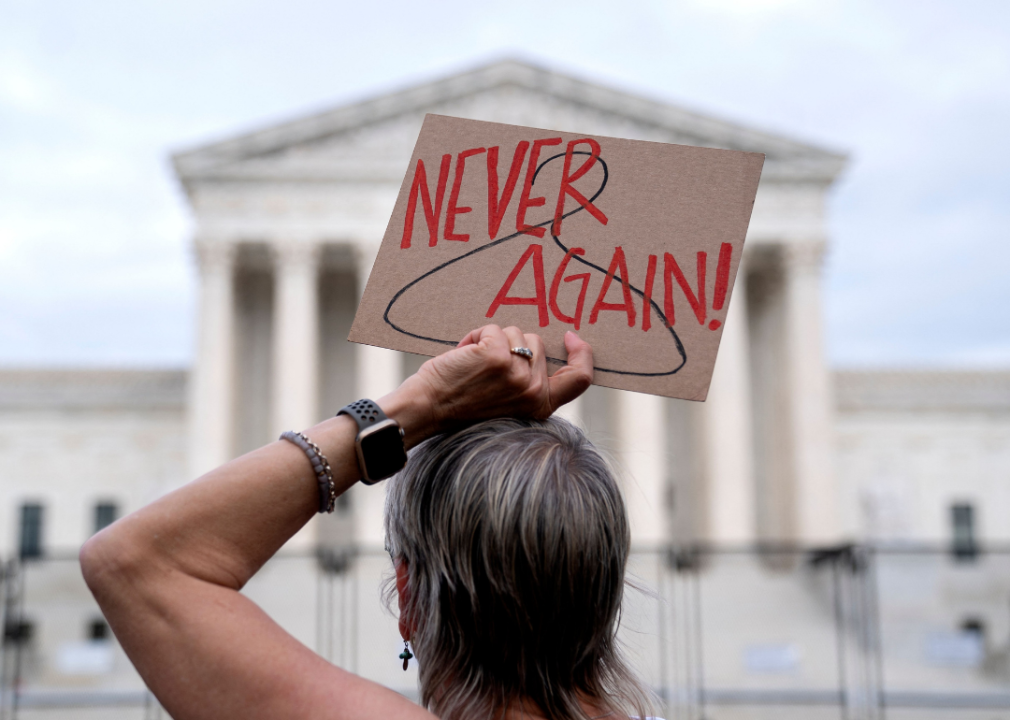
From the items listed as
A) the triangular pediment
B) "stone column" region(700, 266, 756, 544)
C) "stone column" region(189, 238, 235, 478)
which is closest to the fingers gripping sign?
"stone column" region(189, 238, 235, 478)

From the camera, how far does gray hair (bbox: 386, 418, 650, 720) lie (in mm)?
1925

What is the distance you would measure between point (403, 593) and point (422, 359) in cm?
4077

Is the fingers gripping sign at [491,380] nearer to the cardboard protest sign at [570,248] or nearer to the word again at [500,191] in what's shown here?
the cardboard protest sign at [570,248]

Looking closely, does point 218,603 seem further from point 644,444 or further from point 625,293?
point 644,444

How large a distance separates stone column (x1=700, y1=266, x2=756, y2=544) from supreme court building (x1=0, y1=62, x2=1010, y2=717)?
0.24 feet

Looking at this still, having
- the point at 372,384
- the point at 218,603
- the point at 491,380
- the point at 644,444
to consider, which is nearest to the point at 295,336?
the point at 372,384

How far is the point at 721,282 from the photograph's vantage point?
2354 millimetres

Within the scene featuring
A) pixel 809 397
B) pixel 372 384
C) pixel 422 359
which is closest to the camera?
pixel 372 384

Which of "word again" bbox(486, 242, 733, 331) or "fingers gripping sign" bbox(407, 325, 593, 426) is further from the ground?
"word again" bbox(486, 242, 733, 331)

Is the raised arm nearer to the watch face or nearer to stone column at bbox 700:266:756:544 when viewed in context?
the watch face

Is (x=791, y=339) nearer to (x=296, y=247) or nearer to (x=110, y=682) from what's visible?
(x=296, y=247)

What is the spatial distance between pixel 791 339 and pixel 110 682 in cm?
2840

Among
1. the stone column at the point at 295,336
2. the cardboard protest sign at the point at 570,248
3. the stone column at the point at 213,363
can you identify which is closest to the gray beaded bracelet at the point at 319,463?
the cardboard protest sign at the point at 570,248

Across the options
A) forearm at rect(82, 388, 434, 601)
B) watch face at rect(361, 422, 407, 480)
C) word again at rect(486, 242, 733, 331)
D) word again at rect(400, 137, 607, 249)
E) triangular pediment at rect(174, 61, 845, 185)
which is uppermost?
triangular pediment at rect(174, 61, 845, 185)
